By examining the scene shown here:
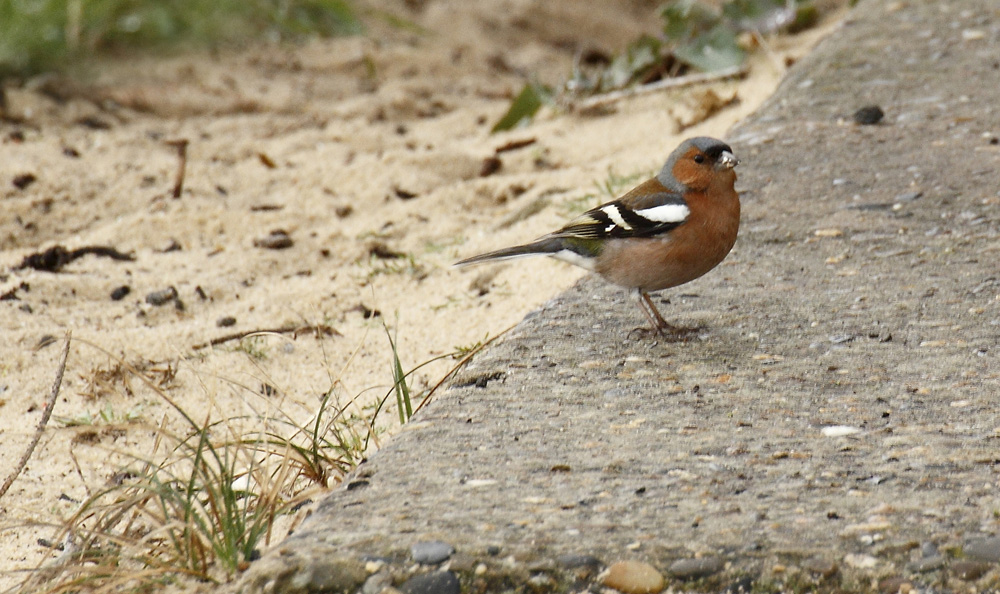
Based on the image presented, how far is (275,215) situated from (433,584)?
12.3 ft

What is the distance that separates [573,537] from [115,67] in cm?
652

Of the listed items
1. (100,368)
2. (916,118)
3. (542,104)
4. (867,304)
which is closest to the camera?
(867,304)

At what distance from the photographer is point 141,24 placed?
814 centimetres

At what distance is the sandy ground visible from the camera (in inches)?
150

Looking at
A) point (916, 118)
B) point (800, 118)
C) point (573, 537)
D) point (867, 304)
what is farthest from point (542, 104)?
point (573, 537)

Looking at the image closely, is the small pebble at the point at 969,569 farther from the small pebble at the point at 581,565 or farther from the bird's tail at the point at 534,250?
the bird's tail at the point at 534,250

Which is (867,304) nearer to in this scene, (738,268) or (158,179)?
(738,268)

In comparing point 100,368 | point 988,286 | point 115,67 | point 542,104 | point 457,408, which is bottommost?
point 988,286

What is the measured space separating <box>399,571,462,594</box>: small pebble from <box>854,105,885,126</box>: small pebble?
3640 mm

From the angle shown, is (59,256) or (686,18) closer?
(59,256)

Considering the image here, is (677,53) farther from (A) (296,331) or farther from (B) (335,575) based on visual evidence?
(B) (335,575)

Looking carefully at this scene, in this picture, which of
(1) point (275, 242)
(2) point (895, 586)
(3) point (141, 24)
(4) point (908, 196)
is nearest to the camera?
(2) point (895, 586)

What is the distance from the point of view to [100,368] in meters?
3.85

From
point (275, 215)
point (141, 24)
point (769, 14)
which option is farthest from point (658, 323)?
point (141, 24)
